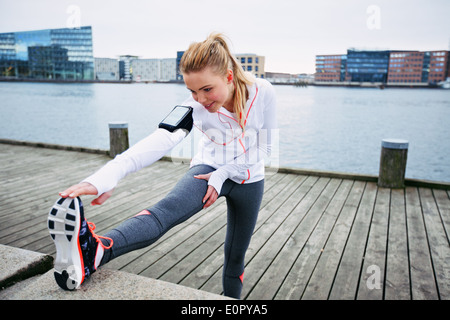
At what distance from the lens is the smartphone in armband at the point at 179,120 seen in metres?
1.59

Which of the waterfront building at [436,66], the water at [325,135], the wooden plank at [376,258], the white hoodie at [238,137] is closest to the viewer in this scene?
the white hoodie at [238,137]

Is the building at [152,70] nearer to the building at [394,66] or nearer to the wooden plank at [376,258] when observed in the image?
the building at [394,66]

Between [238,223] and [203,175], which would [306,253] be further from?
[203,175]

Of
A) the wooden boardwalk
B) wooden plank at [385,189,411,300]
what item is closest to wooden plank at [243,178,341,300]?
the wooden boardwalk

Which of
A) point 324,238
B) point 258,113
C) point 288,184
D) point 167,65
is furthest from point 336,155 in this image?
point 167,65

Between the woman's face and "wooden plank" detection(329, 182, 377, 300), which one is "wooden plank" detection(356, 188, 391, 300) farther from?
the woman's face

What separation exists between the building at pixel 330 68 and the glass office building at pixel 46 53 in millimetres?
92979

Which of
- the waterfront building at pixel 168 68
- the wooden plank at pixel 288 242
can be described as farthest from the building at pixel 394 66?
the wooden plank at pixel 288 242

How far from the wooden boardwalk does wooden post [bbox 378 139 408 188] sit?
15 cm

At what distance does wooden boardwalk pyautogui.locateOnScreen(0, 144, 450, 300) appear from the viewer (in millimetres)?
2756

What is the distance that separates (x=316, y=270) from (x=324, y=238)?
690 mm

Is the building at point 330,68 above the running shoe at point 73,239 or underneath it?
above

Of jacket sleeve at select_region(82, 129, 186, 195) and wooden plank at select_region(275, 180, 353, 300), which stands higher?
jacket sleeve at select_region(82, 129, 186, 195)
